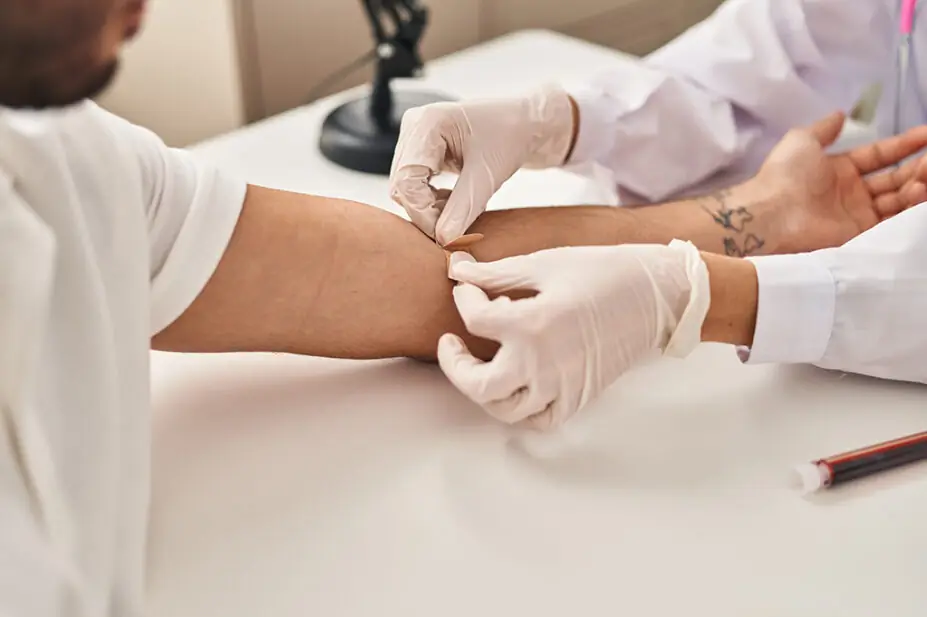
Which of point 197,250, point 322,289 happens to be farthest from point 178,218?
point 322,289

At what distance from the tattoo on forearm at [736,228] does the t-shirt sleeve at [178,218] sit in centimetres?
55

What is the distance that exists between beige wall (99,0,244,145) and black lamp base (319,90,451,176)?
219 mm

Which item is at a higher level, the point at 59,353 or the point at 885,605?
the point at 59,353

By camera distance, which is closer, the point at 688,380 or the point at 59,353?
the point at 59,353

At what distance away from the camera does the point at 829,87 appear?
48.2 inches

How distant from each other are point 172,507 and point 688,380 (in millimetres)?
467

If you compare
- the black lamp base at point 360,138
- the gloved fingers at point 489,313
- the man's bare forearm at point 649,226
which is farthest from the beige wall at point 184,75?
the gloved fingers at point 489,313

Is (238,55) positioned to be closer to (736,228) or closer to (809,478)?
(736,228)

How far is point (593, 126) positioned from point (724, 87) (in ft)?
0.66

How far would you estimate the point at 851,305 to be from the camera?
0.83 meters

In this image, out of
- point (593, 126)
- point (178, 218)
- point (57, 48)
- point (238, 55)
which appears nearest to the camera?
point (57, 48)

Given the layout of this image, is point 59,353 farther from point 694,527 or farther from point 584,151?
point 584,151

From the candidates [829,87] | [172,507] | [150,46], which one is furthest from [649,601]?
[150,46]

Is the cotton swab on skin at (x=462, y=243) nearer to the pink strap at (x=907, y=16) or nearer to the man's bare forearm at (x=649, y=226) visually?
the man's bare forearm at (x=649, y=226)
